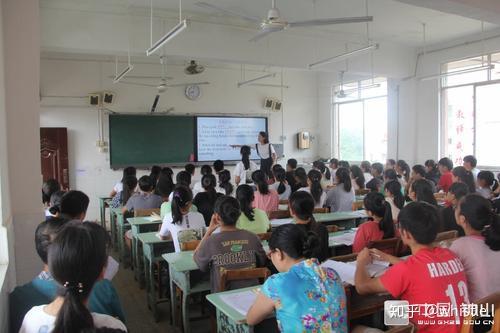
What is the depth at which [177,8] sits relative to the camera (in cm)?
629

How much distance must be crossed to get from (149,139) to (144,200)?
14.2ft

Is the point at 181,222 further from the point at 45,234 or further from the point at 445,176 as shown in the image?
the point at 445,176

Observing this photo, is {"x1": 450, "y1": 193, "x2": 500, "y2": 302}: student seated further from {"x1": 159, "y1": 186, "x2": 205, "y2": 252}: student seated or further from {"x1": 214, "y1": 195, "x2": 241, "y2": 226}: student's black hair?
{"x1": 159, "y1": 186, "x2": 205, "y2": 252}: student seated

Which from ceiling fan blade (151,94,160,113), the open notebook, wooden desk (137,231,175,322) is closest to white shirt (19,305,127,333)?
the open notebook

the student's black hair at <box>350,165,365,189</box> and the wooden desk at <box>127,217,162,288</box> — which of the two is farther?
the student's black hair at <box>350,165,365,189</box>

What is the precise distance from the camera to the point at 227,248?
2750 millimetres

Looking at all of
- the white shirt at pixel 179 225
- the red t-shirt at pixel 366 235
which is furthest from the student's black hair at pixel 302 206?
the white shirt at pixel 179 225

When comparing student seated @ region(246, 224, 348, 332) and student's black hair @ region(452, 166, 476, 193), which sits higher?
student's black hair @ region(452, 166, 476, 193)

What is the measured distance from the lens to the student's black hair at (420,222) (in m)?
1.95

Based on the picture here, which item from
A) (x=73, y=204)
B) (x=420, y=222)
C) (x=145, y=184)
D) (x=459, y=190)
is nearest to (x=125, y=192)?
(x=145, y=184)

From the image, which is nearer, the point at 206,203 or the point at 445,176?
the point at 206,203

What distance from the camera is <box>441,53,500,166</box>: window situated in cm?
802

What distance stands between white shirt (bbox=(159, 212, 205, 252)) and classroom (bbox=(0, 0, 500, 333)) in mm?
26

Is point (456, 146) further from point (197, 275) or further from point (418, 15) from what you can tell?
point (197, 275)
